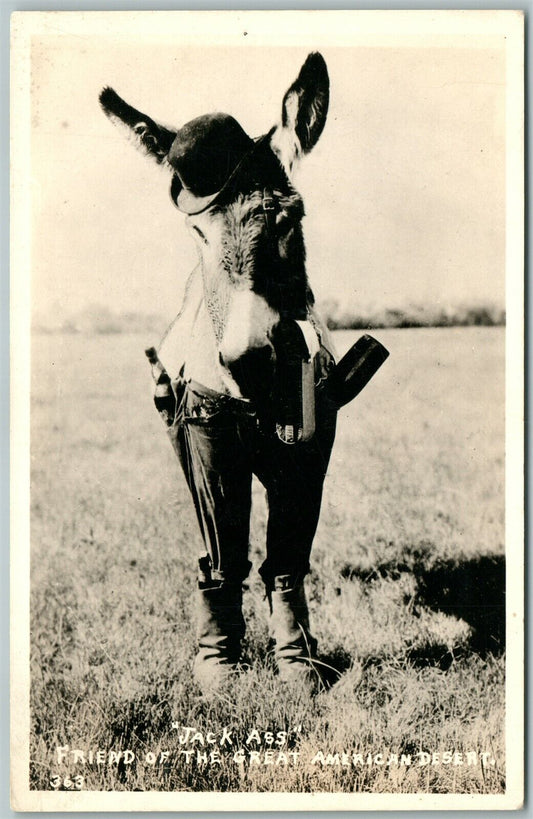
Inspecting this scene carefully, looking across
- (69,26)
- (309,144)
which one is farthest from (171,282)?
(69,26)

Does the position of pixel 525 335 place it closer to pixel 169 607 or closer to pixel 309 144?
pixel 309 144

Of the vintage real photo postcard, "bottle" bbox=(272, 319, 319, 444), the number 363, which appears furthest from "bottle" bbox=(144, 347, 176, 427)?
the number 363

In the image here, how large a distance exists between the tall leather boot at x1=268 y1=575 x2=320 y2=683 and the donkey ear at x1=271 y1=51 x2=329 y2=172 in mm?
1296

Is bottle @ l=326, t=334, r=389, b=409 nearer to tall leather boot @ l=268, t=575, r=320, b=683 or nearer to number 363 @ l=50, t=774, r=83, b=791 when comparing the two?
tall leather boot @ l=268, t=575, r=320, b=683

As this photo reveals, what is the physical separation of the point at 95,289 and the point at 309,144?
31.3 inches

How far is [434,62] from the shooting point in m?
2.08

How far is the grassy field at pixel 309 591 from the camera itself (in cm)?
203

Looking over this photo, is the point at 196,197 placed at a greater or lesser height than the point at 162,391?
greater

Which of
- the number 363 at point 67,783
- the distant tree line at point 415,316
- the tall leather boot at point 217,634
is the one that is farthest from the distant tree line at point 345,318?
the number 363 at point 67,783

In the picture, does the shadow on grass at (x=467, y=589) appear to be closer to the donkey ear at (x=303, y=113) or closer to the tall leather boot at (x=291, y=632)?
the tall leather boot at (x=291, y=632)

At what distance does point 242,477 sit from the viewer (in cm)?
→ 206

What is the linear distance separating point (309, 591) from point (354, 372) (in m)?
0.69

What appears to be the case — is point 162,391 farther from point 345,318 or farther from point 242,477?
point 345,318

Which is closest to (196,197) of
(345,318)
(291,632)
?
(345,318)
